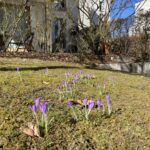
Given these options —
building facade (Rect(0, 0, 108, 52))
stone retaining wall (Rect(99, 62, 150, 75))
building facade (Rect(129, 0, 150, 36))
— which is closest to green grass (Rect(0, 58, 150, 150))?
stone retaining wall (Rect(99, 62, 150, 75))

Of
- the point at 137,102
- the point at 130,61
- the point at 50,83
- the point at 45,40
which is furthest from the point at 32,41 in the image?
the point at 137,102

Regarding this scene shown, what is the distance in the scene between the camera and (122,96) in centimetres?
536

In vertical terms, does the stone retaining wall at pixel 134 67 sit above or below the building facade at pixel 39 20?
below

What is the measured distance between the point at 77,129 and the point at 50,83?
222cm

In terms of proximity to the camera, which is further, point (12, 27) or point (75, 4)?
point (75, 4)

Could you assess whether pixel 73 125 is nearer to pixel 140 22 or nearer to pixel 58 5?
pixel 140 22

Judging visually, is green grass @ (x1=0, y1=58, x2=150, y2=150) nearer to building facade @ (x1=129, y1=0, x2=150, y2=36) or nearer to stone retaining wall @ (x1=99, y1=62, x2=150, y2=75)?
stone retaining wall @ (x1=99, y1=62, x2=150, y2=75)

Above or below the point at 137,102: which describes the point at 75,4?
above

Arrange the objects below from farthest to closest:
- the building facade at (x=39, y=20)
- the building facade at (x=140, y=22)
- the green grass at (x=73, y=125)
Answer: the building facade at (x=140, y=22)
the building facade at (x=39, y=20)
the green grass at (x=73, y=125)

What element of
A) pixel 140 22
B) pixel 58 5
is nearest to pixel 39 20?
pixel 58 5

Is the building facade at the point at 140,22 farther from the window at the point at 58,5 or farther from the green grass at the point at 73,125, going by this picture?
the green grass at the point at 73,125

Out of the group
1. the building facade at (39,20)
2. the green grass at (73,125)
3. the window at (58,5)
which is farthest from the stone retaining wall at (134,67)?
the green grass at (73,125)

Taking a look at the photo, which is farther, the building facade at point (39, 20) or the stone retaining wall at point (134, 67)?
the building facade at point (39, 20)

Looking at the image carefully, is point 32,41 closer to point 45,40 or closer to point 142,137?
point 45,40
